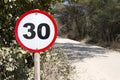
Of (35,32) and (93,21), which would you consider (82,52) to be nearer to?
(93,21)

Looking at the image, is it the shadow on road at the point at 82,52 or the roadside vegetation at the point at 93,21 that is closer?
the shadow on road at the point at 82,52

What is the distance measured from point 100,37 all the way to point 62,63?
22.4 metres

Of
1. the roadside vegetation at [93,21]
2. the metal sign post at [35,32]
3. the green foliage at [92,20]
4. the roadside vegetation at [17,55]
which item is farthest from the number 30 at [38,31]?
the green foliage at [92,20]

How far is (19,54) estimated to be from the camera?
5.74 m

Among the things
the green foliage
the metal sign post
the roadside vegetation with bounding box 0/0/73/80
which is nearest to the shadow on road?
the green foliage

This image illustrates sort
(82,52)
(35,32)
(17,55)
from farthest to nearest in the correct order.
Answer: (82,52) < (17,55) < (35,32)

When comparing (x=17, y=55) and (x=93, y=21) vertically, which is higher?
(x=93, y=21)

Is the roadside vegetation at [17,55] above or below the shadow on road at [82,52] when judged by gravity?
above

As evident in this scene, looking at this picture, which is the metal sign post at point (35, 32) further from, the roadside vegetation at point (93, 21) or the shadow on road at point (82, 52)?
the roadside vegetation at point (93, 21)

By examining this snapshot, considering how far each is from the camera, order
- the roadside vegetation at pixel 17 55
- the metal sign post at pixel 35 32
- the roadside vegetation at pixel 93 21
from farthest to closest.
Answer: the roadside vegetation at pixel 93 21, the roadside vegetation at pixel 17 55, the metal sign post at pixel 35 32

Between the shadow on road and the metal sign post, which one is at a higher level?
the metal sign post

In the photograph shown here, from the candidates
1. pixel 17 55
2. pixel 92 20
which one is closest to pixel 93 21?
pixel 92 20

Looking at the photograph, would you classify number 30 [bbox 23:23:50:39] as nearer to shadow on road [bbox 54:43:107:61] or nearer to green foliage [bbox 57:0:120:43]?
shadow on road [bbox 54:43:107:61]

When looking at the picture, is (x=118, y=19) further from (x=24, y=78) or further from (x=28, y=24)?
(x=28, y=24)
